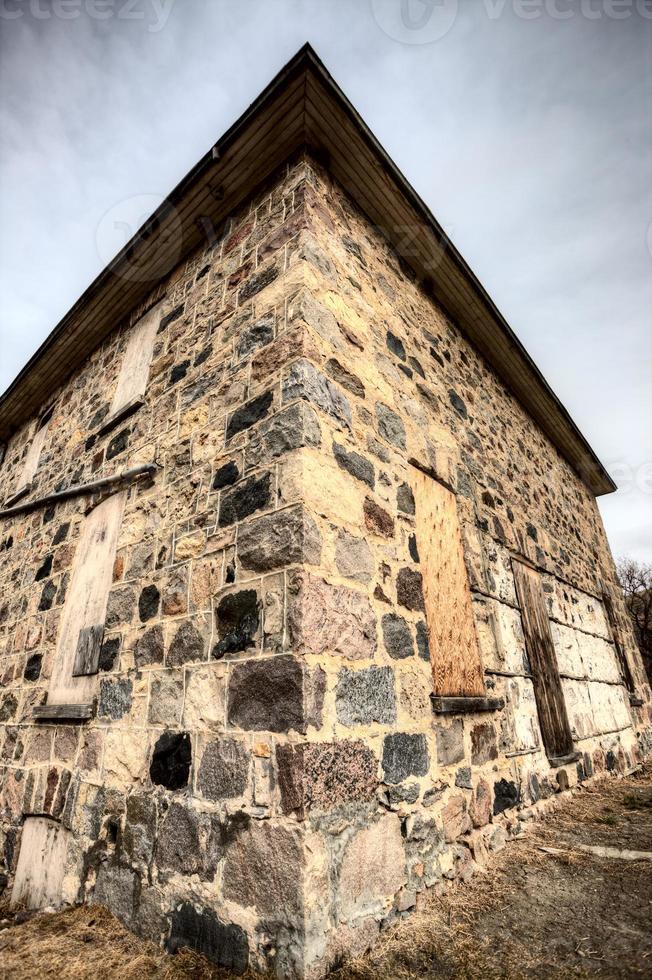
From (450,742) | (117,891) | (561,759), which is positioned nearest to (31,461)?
(117,891)

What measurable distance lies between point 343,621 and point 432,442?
189 cm

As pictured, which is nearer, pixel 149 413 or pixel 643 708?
pixel 149 413

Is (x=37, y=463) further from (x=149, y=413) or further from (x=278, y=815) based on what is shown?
(x=278, y=815)

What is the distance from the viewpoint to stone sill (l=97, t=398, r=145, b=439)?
3670 millimetres

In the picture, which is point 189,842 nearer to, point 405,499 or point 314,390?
point 405,499

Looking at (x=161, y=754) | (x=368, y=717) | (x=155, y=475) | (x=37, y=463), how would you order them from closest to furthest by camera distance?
(x=368, y=717)
(x=161, y=754)
(x=155, y=475)
(x=37, y=463)

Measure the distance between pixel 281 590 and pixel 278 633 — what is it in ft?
0.57

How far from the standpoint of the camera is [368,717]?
2.06 metres

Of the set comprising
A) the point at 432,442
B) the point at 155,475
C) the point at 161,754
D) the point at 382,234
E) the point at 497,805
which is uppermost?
the point at 382,234

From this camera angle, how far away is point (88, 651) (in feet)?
10.1

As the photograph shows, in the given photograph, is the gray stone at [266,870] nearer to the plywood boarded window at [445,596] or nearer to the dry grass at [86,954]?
the dry grass at [86,954]

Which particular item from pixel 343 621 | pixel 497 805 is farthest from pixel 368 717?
pixel 497 805

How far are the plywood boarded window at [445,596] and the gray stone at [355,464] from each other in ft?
1.65

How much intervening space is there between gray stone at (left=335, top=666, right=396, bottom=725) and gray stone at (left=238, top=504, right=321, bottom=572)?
1.73ft
